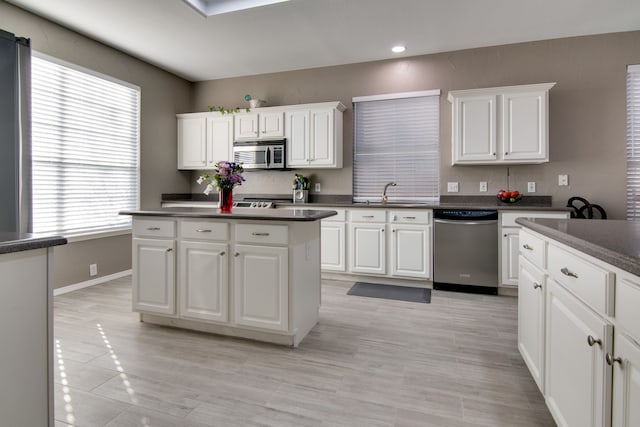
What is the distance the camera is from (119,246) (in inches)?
170

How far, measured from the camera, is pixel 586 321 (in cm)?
118

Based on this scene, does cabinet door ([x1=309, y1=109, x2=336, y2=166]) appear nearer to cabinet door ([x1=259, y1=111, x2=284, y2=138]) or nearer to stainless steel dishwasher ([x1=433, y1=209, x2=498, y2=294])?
cabinet door ([x1=259, y1=111, x2=284, y2=138])

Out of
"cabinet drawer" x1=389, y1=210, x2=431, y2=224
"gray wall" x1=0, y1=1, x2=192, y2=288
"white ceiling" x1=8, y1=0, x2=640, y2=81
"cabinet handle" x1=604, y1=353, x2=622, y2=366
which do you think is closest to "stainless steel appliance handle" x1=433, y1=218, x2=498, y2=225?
"cabinet drawer" x1=389, y1=210, x2=431, y2=224

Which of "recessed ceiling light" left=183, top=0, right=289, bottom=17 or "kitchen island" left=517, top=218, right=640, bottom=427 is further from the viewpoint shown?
"recessed ceiling light" left=183, top=0, right=289, bottom=17

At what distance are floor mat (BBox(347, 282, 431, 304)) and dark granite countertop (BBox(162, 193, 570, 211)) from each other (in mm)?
922

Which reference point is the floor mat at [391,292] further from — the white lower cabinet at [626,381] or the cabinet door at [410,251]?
the white lower cabinet at [626,381]

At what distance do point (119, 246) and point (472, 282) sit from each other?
13.8 feet

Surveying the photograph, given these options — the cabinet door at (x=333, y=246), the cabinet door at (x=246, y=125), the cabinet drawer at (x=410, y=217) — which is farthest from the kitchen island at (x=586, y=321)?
the cabinet door at (x=246, y=125)

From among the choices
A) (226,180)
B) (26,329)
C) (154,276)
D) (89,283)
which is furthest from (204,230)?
(89,283)

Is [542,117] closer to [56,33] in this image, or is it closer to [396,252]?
[396,252]

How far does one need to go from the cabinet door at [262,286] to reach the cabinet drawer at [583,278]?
4.88ft

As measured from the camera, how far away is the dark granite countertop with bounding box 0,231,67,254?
1062 millimetres

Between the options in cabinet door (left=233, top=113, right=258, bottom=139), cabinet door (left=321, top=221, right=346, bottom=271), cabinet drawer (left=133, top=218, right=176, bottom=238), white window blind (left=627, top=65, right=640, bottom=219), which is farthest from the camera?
cabinet door (left=233, top=113, right=258, bottom=139)

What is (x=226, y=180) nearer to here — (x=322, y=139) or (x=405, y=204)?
(x=322, y=139)
